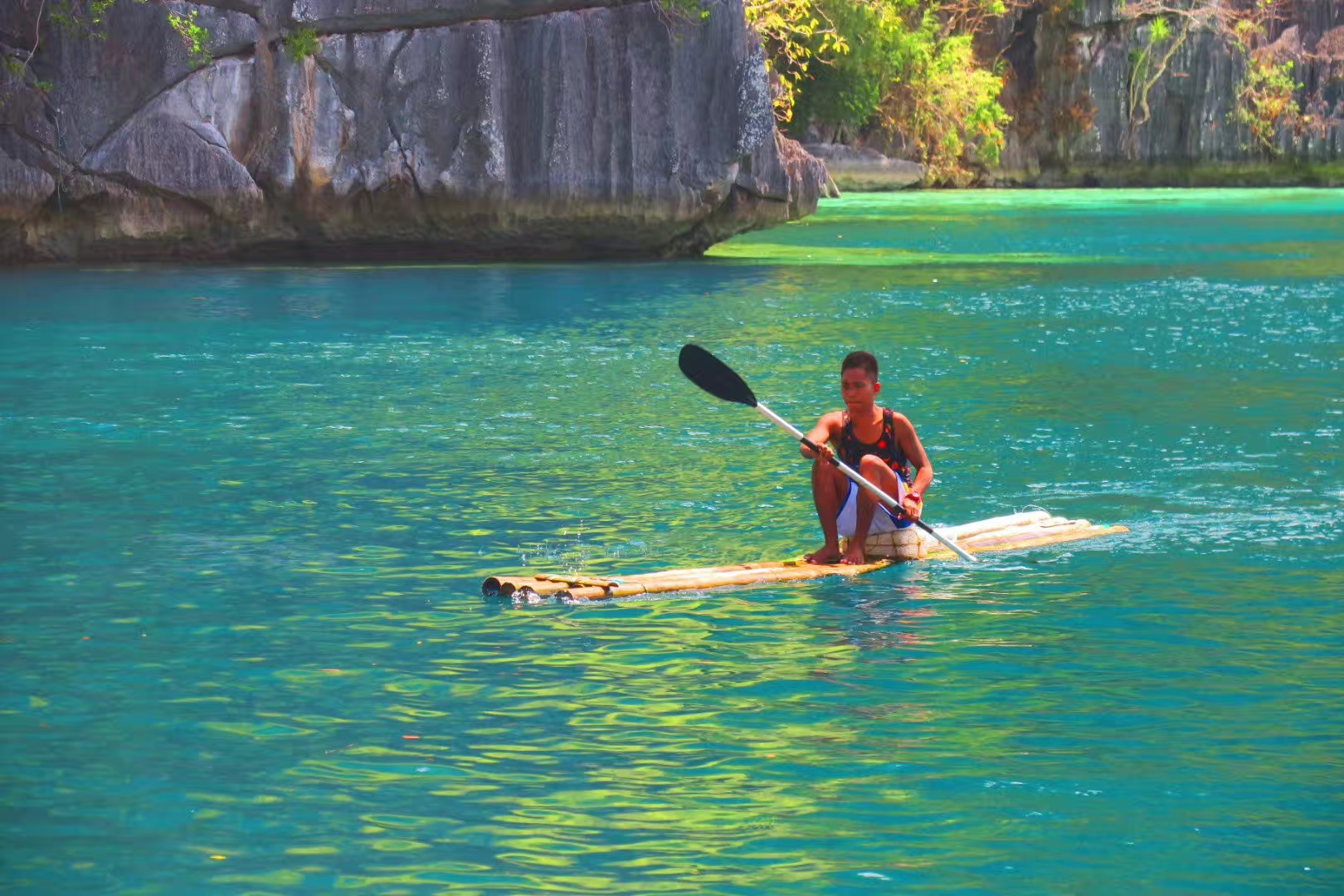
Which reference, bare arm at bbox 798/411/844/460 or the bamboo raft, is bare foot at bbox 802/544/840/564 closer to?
the bamboo raft

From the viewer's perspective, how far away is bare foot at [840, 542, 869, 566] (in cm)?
968

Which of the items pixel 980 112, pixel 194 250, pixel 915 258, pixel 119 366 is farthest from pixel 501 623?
pixel 980 112

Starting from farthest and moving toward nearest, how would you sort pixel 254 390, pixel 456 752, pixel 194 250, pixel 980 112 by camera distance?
pixel 980 112
pixel 194 250
pixel 254 390
pixel 456 752

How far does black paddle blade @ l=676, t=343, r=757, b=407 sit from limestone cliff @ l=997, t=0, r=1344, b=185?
52.6 m

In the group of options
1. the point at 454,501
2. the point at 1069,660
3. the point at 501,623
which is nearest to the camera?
the point at 1069,660

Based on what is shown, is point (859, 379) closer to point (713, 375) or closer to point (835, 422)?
point (835, 422)

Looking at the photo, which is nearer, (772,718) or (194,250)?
(772,718)

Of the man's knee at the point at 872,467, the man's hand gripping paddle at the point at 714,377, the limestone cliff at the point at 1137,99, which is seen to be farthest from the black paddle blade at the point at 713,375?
the limestone cliff at the point at 1137,99

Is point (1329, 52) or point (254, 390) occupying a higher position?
point (1329, 52)

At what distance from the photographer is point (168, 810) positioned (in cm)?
630

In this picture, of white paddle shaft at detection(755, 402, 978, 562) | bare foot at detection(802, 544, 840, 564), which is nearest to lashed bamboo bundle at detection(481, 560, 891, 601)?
bare foot at detection(802, 544, 840, 564)

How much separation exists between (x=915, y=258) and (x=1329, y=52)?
35.9 m

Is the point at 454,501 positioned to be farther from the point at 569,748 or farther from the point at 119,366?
the point at 119,366

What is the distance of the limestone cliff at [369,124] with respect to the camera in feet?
84.2
